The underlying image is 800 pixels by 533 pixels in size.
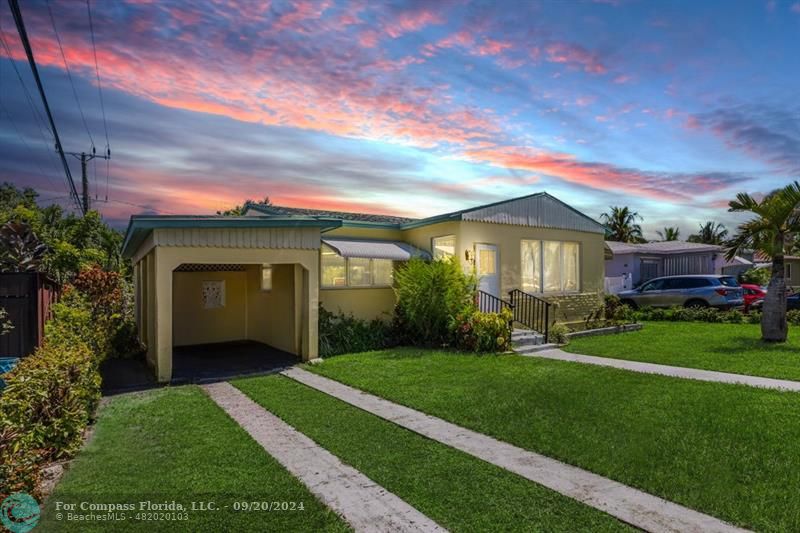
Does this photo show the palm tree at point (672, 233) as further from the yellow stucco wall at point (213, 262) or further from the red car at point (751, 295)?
the yellow stucco wall at point (213, 262)

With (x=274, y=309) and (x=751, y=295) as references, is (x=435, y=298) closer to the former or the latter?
(x=274, y=309)

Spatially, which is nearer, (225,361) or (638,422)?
(638,422)

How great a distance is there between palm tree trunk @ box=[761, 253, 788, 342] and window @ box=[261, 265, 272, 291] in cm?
1350

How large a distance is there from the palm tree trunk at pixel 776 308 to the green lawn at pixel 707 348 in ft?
1.11

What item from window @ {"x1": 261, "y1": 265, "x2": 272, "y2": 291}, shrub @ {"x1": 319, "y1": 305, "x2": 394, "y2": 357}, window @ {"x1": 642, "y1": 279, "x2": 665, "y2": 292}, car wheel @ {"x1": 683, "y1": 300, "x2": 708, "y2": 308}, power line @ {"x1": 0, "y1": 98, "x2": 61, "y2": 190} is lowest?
shrub @ {"x1": 319, "y1": 305, "x2": 394, "y2": 357}

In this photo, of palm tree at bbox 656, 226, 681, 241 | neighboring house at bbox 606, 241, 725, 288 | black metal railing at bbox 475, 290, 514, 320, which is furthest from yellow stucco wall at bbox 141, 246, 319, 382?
palm tree at bbox 656, 226, 681, 241

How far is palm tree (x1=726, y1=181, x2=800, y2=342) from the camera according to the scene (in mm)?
11688

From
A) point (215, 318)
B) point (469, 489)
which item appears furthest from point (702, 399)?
point (215, 318)

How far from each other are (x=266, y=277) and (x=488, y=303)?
674cm

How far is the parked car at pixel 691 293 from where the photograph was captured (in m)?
18.1

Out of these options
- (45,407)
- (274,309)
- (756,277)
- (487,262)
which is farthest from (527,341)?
(756,277)

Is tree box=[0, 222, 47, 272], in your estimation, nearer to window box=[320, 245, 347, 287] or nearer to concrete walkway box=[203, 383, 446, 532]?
concrete walkway box=[203, 383, 446, 532]

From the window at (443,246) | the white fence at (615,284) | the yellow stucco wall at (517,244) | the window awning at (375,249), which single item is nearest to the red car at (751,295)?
the white fence at (615,284)

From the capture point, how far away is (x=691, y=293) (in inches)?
734
